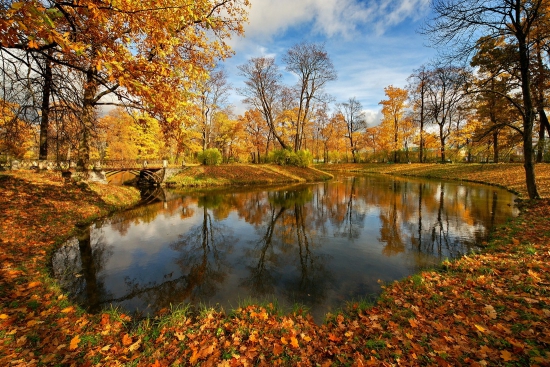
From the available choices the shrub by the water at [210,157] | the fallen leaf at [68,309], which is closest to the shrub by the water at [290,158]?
the shrub by the water at [210,157]

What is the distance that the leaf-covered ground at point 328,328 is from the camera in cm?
280

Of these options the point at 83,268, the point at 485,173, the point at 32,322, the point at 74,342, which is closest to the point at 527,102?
the point at 74,342

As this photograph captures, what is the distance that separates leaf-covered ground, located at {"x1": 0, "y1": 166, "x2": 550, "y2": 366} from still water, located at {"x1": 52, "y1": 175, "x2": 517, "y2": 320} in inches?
23.8

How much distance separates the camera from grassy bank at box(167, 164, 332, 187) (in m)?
23.6

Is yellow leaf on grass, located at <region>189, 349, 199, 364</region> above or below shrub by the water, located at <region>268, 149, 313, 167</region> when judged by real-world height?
below

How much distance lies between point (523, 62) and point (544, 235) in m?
7.18

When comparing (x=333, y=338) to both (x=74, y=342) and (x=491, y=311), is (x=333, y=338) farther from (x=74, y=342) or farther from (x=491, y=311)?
(x=74, y=342)

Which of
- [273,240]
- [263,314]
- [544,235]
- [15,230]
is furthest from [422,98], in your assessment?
[15,230]

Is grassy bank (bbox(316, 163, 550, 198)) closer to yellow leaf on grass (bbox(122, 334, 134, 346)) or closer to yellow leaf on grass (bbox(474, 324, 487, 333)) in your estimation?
yellow leaf on grass (bbox(474, 324, 487, 333))

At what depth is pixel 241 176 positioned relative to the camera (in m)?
25.7

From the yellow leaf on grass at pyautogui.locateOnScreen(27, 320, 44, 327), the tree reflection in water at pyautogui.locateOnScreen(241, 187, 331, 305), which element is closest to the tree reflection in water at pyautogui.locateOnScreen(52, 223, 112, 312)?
the yellow leaf on grass at pyautogui.locateOnScreen(27, 320, 44, 327)

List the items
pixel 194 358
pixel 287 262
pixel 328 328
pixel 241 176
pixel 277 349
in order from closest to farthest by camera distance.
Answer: pixel 194 358 < pixel 277 349 < pixel 328 328 < pixel 287 262 < pixel 241 176

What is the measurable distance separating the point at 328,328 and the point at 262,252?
3837 mm

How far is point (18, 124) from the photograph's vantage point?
18.2ft
